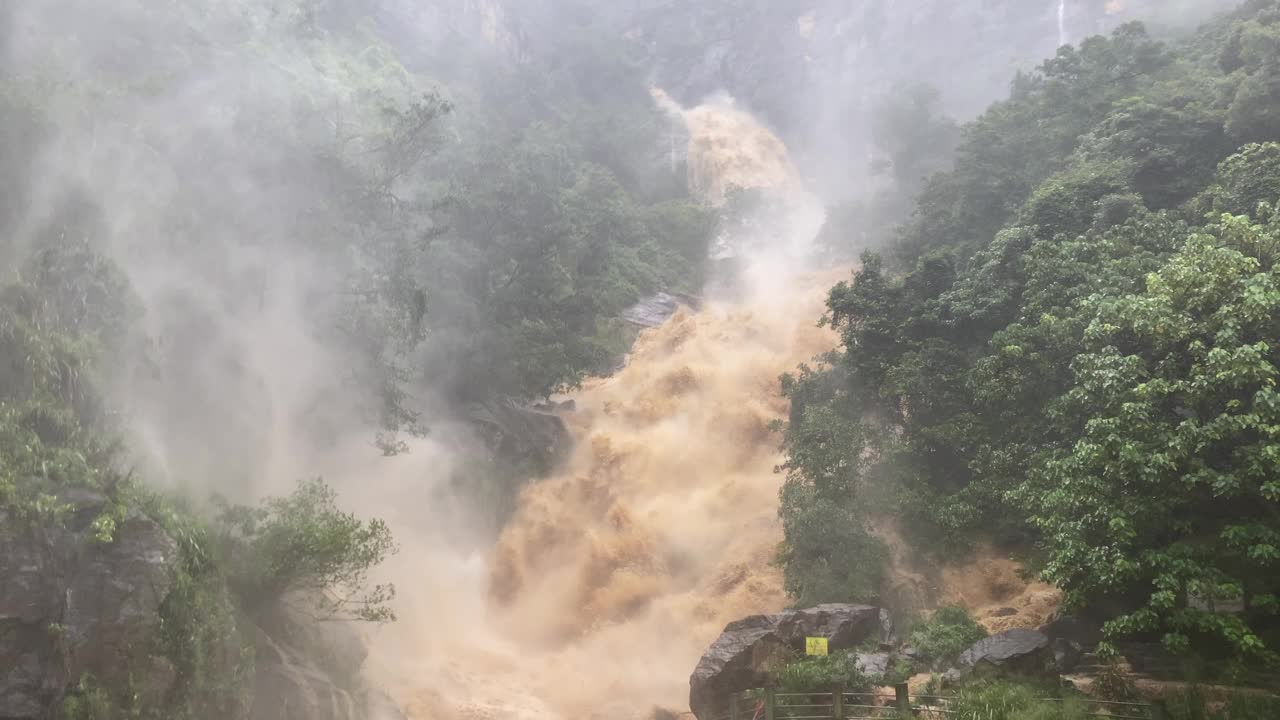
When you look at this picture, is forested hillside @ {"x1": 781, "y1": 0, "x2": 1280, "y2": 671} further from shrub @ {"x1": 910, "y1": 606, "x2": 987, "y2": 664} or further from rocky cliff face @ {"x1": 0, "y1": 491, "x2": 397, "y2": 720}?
rocky cliff face @ {"x1": 0, "y1": 491, "x2": 397, "y2": 720}

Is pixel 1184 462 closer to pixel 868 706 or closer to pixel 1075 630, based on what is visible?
pixel 1075 630

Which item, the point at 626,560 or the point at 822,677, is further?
the point at 626,560

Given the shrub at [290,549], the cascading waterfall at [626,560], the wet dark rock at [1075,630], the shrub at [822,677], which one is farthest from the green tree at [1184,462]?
the shrub at [290,549]

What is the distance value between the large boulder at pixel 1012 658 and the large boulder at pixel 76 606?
12.9 m

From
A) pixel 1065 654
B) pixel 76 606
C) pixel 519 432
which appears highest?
pixel 519 432

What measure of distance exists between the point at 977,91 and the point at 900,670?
5293 cm

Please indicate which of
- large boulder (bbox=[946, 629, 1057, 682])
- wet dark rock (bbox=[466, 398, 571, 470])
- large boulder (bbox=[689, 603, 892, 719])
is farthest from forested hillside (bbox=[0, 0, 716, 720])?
large boulder (bbox=[946, 629, 1057, 682])

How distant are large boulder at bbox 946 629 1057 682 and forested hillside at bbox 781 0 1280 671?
3.18 ft

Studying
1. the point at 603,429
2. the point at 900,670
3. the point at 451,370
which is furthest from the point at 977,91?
the point at 900,670

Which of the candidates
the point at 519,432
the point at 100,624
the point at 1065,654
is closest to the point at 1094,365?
the point at 1065,654

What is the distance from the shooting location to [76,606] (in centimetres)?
1374

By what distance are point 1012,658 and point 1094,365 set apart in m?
5.18

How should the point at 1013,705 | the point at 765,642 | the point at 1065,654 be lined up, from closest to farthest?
the point at 1013,705
the point at 1065,654
the point at 765,642

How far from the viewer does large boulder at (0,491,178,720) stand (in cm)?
1317
